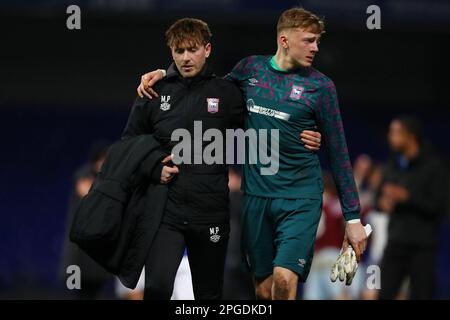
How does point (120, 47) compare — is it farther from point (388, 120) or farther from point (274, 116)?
point (274, 116)

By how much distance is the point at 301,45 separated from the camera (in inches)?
254

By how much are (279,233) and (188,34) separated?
141 centimetres

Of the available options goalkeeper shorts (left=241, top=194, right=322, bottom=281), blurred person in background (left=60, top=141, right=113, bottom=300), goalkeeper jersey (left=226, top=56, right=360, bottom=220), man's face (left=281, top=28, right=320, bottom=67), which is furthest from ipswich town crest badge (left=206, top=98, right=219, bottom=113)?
blurred person in background (left=60, top=141, right=113, bottom=300)

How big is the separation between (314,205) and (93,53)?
8.30 meters

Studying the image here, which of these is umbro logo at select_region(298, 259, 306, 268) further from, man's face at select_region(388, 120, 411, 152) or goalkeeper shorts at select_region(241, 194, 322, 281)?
man's face at select_region(388, 120, 411, 152)

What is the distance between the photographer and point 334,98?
650 cm

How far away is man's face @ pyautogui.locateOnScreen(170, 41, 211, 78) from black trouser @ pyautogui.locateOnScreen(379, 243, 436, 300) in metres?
4.02

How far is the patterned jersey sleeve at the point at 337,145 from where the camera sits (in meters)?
6.47

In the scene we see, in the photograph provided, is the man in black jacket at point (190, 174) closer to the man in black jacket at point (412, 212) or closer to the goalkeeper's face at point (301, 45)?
the goalkeeper's face at point (301, 45)

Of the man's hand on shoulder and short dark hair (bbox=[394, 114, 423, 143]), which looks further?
short dark hair (bbox=[394, 114, 423, 143])

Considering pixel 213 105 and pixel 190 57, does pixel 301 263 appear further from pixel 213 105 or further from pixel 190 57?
pixel 190 57

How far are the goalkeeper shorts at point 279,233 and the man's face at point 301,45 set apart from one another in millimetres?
905

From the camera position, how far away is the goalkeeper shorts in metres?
6.51

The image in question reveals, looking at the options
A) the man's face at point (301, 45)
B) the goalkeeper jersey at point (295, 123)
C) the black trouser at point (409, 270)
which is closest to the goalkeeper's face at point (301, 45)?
A: the man's face at point (301, 45)
